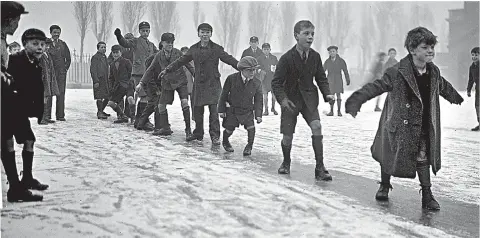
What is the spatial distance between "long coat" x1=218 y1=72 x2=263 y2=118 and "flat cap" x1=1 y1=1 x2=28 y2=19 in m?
3.93

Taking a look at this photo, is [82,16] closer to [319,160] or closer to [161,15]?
[161,15]

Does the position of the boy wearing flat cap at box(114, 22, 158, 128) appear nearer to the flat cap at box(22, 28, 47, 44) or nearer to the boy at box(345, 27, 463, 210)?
the flat cap at box(22, 28, 47, 44)

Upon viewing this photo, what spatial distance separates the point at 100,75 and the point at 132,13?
111ft

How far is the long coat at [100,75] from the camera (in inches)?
537

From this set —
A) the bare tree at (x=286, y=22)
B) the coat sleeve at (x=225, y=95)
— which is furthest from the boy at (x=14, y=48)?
the bare tree at (x=286, y=22)

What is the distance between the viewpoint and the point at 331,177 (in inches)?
244

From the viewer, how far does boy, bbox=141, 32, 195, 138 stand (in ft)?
31.2

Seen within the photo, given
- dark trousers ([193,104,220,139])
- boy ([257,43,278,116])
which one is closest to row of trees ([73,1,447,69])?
boy ([257,43,278,116])

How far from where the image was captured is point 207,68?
8867mm

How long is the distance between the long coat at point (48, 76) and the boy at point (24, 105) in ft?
19.8

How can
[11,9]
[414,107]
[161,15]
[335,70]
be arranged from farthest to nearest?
[161,15]
[335,70]
[414,107]
[11,9]

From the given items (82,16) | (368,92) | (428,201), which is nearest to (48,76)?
(368,92)

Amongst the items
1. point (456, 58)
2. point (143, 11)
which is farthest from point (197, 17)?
point (456, 58)

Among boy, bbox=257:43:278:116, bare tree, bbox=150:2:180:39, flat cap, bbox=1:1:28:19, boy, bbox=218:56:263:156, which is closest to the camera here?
flat cap, bbox=1:1:28:19
